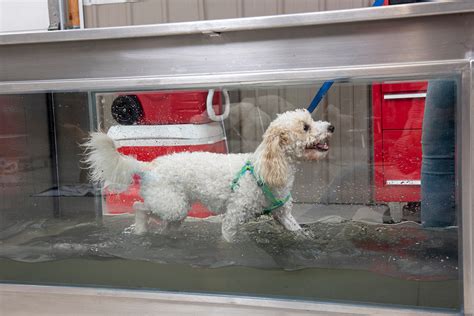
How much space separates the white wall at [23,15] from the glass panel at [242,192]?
44.4 inches

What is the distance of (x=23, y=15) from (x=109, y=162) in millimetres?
1379

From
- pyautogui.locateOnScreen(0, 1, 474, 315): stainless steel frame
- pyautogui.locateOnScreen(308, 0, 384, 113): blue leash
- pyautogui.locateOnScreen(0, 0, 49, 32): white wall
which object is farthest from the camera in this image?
pyautogui.locateOnScreen(0, 0, 49, 32): white wall

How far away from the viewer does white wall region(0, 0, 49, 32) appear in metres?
2.29

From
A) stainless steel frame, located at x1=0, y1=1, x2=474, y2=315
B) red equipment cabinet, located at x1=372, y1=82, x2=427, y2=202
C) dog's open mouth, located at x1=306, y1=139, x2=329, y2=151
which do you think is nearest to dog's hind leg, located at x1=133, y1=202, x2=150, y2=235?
stainless steel frame, located at x1=0, y1=1, x2=474, y2=315

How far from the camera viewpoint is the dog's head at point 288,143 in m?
1.14

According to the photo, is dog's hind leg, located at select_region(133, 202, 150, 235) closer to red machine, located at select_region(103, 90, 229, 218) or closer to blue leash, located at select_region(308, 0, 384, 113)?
red machine, located at select_region(103, 90, 229, 218)

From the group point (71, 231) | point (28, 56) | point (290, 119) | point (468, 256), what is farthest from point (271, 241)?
point (28, 56)

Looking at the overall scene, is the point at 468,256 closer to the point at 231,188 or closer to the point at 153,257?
the point at 231,188

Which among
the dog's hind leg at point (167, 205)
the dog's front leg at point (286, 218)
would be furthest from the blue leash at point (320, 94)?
the dog's hind leg at point (167, 205)

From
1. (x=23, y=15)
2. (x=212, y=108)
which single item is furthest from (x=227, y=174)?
(x=23, y=15)

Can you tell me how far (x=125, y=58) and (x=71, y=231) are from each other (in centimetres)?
49

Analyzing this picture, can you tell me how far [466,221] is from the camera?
3.12 ft

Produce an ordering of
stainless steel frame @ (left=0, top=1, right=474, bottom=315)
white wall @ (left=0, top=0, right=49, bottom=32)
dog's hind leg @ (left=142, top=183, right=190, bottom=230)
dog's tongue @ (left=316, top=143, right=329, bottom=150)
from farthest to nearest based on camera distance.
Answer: white wall @ (left=0, top=0, right=49, bottom=32), dog's hind leg @ (left=142, top=183, right=190, bottom=230), dog's tongue @ (left=316, top=143, right=329, bottom=150), stainless steel frame @ (left=0, top=1, right=474, bottom=315)

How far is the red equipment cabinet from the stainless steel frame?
9 centimetres
